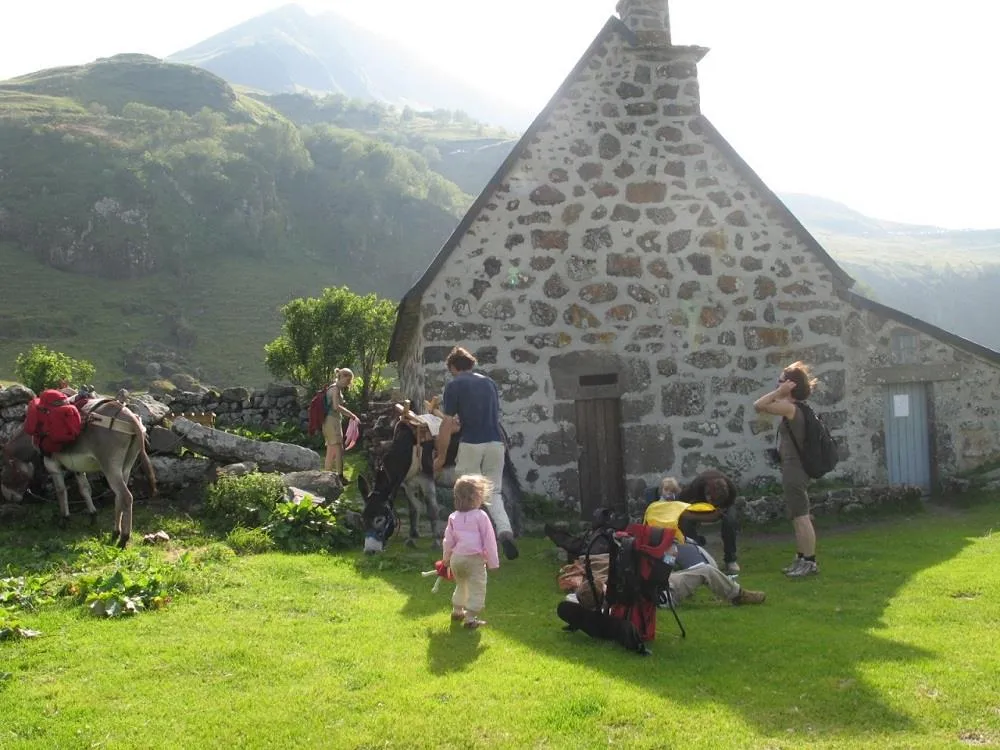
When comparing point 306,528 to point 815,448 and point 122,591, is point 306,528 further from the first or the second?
point 815,448

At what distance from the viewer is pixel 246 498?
1060 centimetres

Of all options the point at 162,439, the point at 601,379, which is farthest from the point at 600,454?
the point at 162,439

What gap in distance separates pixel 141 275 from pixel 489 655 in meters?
83.7

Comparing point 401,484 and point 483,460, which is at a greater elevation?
point 483,460

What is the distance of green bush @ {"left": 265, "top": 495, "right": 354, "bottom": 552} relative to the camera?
32.3 ft

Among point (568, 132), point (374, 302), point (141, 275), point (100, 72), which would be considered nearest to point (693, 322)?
point (568, 132)

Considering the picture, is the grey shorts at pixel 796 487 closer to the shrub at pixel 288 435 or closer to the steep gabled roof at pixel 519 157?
the steep gabled roof at pixel 519 157

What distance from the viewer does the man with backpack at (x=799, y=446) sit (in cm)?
841

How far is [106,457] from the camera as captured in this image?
9.77 metres

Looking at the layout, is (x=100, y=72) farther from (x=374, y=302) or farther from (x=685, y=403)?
(x=685, y=403)

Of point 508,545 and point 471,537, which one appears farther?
point 508,545

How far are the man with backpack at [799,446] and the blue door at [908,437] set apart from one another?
6462mm

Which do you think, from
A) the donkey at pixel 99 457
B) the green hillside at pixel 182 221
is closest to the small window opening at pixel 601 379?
the donkey at pixel 99 457

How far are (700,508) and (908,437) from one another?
854 cm
